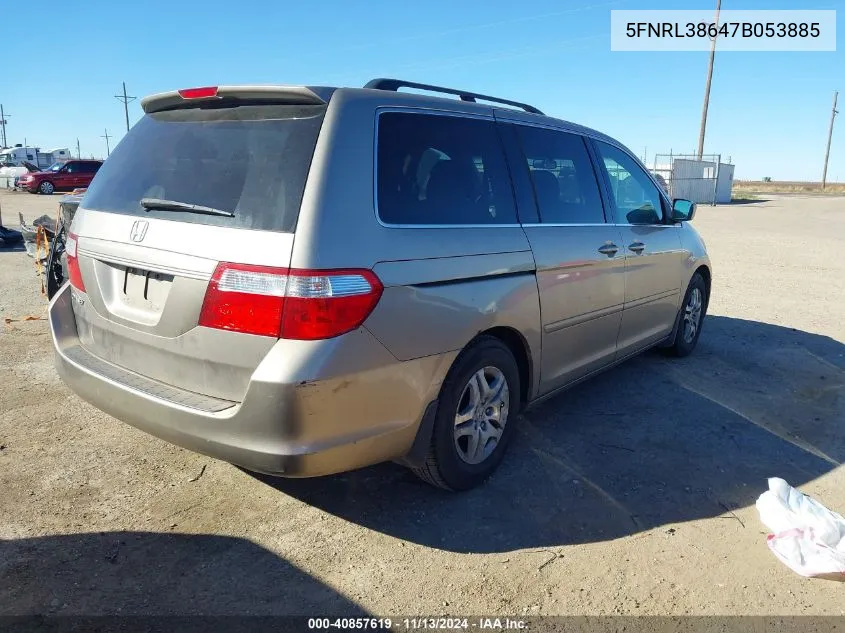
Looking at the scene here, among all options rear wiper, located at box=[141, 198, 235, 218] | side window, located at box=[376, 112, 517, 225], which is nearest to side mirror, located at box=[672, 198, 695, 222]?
side window, located at box=[376, 112, 517, 225]

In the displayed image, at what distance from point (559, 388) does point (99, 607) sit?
104 inches

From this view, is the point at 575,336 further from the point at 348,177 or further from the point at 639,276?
the point at 348,177

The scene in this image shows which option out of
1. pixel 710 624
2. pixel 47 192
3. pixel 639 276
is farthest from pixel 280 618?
pixel 47 192

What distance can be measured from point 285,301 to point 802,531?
2.50m

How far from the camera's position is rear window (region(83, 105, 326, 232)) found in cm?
255

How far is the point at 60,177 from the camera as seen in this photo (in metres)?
32.6

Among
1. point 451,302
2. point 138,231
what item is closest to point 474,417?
point 451,302

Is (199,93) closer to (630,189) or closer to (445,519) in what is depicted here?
(445,519)

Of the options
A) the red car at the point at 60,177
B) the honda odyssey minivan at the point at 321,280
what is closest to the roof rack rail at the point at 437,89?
the honda odyssey minivan at the point at 321,280

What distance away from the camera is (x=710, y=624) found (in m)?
2.46

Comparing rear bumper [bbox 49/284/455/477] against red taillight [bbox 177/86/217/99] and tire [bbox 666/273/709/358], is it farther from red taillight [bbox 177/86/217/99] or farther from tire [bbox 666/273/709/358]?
tire [bbox 666/273/709/358]

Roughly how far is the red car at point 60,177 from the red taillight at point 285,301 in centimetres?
3329

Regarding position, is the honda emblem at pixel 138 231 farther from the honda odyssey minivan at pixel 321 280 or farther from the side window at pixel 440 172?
the side window at pixel 440 172

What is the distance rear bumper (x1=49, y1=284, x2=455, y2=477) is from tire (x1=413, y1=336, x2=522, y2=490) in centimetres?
17
